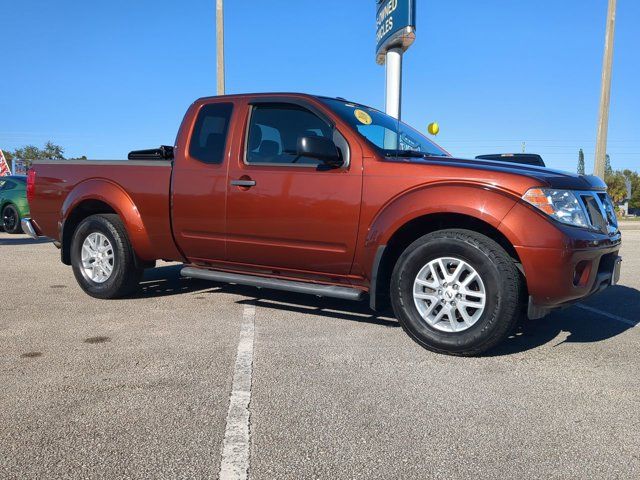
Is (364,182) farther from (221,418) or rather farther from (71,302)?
(71,302)

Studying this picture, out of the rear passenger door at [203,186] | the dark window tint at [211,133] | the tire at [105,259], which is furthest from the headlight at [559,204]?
the tire at [105,259]

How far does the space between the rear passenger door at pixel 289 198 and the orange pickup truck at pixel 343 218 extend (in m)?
0.01

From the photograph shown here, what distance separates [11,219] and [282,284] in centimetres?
1172

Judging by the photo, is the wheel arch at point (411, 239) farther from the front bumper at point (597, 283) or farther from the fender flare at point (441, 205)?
the front bumper at point (597, 283)

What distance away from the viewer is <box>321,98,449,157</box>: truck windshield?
445 cm

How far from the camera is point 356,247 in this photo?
4.18 metres

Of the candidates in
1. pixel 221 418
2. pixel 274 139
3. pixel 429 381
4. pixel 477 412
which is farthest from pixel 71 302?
pixel 477 412

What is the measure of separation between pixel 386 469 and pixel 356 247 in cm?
214

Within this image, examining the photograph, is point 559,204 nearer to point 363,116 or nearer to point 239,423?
point 363,116

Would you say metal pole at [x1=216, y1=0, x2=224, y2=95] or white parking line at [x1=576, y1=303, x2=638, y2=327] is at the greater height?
metal pole at [x1=216, y1=0, x2=224, y2=95]

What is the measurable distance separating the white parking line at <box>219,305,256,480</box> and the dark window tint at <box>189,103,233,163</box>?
5.99 feet

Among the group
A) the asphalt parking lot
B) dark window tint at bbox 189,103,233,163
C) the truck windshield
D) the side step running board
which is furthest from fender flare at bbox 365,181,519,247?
dark window tint at bbox 189,103,233,163

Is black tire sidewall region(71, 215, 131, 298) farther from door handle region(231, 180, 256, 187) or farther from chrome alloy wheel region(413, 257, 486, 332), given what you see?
chrome alloy wheel region(413, 257, 486, 332)

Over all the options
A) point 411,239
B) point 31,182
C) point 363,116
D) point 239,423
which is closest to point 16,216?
point 31,182
